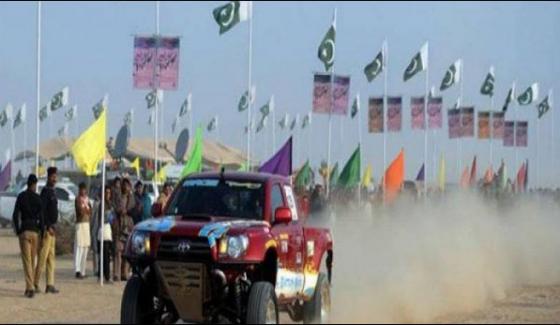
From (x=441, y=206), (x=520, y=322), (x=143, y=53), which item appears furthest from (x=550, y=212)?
(x=520, y=322)

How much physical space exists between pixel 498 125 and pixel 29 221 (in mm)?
35412

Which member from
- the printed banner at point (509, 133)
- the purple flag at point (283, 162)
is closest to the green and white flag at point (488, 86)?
the printed banner at point (509, 133)

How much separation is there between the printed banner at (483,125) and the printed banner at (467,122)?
0.59 m

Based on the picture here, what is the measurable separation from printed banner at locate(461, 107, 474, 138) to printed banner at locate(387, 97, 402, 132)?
5306 millimetres

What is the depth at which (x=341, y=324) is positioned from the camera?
39.5 ft

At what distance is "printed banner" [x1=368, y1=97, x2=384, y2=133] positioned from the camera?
41844mm

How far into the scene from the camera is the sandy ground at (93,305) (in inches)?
539

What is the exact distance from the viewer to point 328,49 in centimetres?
3694

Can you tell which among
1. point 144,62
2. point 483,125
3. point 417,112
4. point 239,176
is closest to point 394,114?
point 417,112

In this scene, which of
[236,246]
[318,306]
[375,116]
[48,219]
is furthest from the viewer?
A: [375,116]

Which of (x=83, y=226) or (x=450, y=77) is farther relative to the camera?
(x=450, y=77)

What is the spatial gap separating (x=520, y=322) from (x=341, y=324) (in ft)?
7.88

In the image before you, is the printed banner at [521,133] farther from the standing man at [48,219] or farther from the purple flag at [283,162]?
the standing man at [48,219]

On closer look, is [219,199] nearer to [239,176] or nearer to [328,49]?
[239,176]
